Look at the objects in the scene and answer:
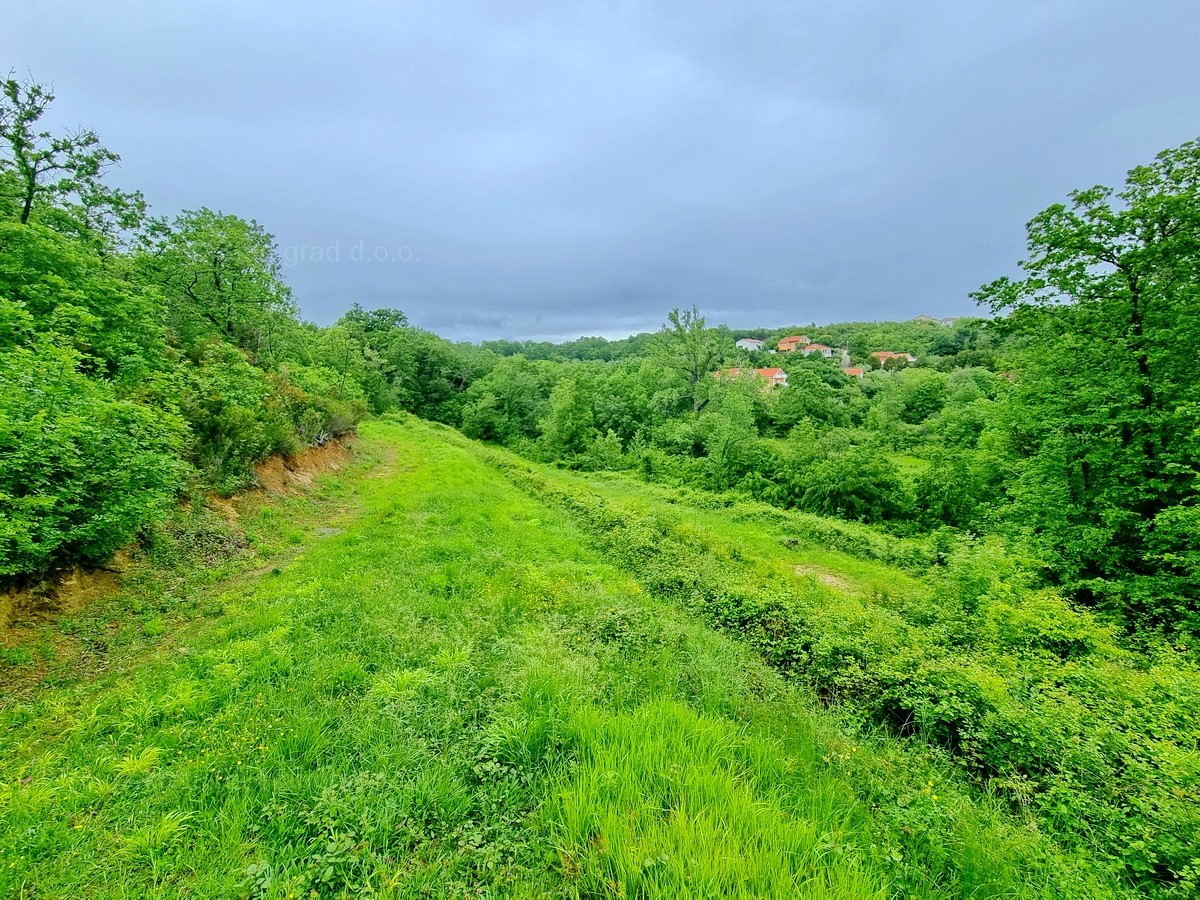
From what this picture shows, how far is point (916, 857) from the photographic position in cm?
309

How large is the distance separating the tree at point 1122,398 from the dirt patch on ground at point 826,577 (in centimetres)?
502

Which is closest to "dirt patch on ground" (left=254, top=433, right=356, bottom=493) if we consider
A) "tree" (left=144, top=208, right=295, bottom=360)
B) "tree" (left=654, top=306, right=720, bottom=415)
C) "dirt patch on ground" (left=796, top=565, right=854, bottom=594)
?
"tree" (left=144, top=208, right=295, bottom=360)

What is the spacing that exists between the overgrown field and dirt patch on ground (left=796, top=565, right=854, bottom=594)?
19.7 feet

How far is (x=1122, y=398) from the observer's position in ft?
31.9

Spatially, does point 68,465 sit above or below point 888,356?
below

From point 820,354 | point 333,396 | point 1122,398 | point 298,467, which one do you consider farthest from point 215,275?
point 820,354

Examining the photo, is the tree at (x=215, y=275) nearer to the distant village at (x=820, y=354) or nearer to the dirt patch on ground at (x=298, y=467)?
the dirt patch on ground at (x=298, y=467)

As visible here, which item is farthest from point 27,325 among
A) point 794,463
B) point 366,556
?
point 794,463

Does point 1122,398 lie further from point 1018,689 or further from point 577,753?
point 577,753

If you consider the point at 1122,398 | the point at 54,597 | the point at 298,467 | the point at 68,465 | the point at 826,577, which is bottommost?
the point at 826,577

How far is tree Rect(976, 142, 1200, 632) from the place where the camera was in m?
8.92

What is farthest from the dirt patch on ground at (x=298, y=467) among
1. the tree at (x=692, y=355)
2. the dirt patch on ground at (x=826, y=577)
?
the tree at (x=692, y=355)

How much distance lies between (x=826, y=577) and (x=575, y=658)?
517 inches

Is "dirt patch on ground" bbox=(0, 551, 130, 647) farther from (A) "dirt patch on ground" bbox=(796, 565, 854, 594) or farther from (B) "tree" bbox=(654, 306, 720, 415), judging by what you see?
(B) "tree" bbox=(654, 306, 720, 415)
